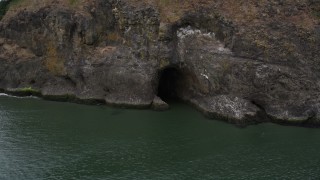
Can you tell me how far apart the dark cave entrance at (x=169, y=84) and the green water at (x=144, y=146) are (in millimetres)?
4740

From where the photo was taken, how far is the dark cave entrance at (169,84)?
5853cm

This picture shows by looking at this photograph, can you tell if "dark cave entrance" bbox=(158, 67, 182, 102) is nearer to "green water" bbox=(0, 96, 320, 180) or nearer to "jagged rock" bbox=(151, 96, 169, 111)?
"jagged rock" bbox=(151, 96, 169, 111)

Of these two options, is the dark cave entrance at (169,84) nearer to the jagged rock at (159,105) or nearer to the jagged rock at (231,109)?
the jagged rock at (159,105)

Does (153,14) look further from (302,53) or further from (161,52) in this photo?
(302,53)

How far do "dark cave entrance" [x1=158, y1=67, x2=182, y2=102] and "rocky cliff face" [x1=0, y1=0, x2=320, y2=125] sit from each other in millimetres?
130

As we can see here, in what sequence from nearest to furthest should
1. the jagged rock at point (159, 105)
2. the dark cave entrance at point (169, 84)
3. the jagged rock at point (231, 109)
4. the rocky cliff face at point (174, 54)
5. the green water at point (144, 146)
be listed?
the green water at point (144, 146) < the jagged rock at point (231, 109) < the rocky cliff face at point (174, 54) < the jagged rock at point (159, 105) < the dark cave entrance at point (169, 84)

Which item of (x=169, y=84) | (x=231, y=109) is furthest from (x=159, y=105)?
(x=231, y=109)

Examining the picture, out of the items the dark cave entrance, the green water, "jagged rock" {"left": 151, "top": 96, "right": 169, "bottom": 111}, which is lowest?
the green water

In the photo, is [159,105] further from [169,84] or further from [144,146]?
[144,146]

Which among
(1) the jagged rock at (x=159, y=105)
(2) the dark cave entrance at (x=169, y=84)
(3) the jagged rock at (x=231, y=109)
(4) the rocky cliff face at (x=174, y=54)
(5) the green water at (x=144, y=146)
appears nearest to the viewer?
(5) the green water at (x=144, y=146)

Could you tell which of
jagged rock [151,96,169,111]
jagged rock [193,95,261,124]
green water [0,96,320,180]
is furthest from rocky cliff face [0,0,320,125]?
green water [0,96,320,180]

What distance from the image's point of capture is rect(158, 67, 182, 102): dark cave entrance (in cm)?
5853

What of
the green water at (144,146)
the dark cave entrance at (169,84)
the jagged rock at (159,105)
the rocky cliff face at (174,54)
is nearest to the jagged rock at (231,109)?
the rocky cliff face at (174,54)

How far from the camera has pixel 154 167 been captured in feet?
129
